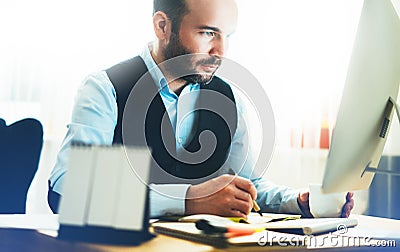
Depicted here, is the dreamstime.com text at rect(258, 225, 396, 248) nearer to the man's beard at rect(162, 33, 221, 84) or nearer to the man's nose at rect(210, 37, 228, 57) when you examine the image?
the man's beard at rect(162, 33, 221, 84)

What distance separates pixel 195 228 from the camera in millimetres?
795

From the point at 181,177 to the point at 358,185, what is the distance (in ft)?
2.89

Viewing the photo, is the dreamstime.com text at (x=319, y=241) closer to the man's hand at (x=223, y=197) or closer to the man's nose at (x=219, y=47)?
the man's hand at (x=223, y=197)

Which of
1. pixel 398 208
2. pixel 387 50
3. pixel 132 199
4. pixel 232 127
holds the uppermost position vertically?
pixel 387 50

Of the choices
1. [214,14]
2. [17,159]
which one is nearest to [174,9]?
[214,14]

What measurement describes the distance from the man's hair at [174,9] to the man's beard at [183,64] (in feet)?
0.20

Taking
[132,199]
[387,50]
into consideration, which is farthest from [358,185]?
[132,199]

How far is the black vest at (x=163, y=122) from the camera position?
5.39ft

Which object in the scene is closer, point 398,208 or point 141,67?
point 141,67

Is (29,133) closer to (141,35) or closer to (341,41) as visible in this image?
(141,35)

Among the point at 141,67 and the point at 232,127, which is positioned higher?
the point at 141,67

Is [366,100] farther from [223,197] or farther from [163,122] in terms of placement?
[163,122]

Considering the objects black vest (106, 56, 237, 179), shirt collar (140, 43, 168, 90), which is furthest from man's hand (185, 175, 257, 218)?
shirt collar (140, 43, 168, 90)

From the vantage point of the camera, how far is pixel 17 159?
6.35ft
